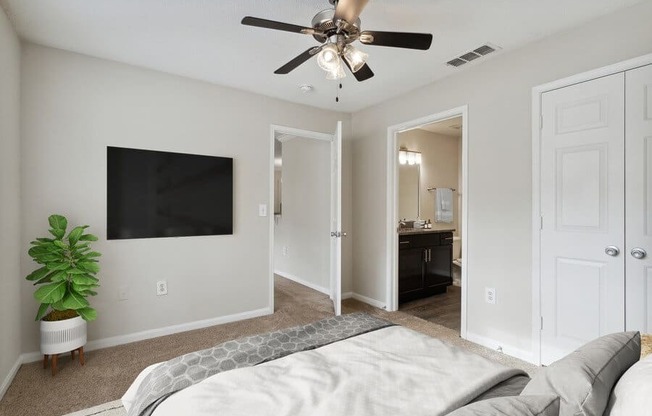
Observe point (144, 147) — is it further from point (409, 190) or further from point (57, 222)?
point (409, 190)

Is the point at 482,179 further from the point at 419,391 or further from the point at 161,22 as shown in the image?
the point at 161,22

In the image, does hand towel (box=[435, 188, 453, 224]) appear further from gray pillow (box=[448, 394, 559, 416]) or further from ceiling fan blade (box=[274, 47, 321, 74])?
gray pillow (box=[448, 394, 559, 416])

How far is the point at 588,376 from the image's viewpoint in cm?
89

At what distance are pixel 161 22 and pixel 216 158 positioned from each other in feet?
4.41

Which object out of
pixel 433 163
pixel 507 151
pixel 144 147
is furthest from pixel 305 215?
pixel 507 151

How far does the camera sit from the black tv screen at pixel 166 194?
2.89 meters

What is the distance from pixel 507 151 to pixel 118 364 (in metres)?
3.52

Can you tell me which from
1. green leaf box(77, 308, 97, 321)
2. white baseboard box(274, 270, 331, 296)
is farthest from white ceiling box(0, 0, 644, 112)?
white baseboard box(274, 270, 331, 296)

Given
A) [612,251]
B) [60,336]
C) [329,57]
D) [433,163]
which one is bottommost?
[60,336]

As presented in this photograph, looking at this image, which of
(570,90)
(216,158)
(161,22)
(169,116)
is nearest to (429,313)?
(570,90)

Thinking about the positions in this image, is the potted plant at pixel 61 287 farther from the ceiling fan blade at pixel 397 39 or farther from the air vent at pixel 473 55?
the air vent at pixel 473 55

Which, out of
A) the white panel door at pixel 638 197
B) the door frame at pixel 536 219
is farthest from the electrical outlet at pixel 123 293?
the white panel door at pixel 638 197

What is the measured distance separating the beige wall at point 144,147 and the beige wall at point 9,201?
0.35 ft

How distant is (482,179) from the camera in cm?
293
